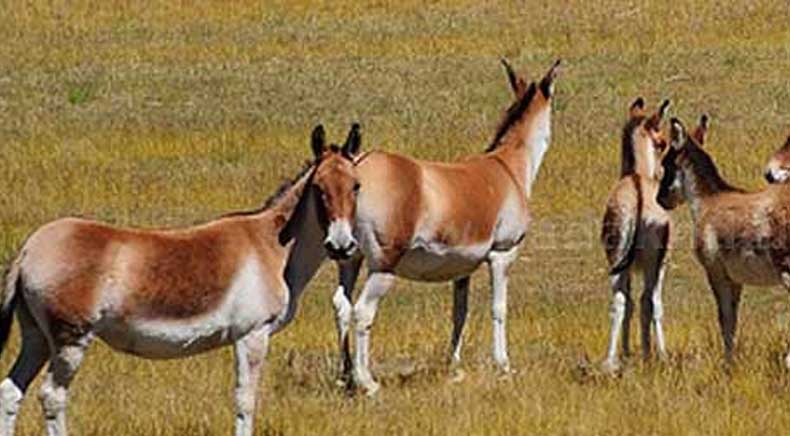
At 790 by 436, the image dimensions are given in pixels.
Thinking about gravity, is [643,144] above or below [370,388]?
above

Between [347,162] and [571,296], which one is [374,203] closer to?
[347,162]

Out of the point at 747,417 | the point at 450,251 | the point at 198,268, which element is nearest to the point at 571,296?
the point at 450,251

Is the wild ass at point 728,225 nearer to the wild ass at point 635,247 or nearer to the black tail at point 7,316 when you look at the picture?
the wild ass at point 635,247

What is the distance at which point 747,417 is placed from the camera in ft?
36.6

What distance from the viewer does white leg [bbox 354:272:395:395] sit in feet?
40.9

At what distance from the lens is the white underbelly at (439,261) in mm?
12742

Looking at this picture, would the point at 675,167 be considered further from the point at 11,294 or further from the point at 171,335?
the point at 11,294

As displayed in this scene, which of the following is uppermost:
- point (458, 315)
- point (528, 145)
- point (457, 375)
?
point (528, 145)

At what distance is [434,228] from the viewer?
12.8 metres

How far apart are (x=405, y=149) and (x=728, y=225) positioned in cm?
1471

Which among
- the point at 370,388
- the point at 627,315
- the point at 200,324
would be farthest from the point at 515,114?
the point at 200,324

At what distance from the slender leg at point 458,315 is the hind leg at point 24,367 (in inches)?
157

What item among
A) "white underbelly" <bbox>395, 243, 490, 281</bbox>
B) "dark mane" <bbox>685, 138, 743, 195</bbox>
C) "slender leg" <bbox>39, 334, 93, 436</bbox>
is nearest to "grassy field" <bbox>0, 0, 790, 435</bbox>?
"white underbelly" <bbox>395, 243, 490, 281</bbox>

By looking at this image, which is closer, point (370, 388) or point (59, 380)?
point (59, 380)
